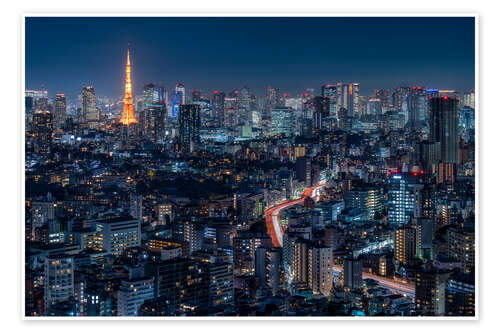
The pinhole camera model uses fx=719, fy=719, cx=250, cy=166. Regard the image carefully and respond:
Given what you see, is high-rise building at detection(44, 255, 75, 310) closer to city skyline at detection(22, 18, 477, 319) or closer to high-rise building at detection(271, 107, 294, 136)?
city skyline at detection(22, 18, 477, 319)

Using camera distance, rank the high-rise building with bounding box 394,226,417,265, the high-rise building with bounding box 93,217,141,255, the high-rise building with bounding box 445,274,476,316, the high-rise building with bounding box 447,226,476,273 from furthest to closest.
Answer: the high-rise building with bounding box 93,217,141,255 < the high-rise building with bounding box 394,226,417,265 < the high-rise building with bounding box 447,226,476,273 < the high-rise building with bounding box 445,274,476,316

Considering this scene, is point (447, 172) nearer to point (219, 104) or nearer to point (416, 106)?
point (416, 106)

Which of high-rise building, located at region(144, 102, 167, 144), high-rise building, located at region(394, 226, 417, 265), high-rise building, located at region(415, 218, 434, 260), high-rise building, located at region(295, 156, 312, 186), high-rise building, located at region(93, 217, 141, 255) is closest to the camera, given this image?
high-rise building, located at region(415, 218, 434, 260)

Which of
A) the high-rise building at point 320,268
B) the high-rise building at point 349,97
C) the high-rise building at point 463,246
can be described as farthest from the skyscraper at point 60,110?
the high-rise building at point 463,246

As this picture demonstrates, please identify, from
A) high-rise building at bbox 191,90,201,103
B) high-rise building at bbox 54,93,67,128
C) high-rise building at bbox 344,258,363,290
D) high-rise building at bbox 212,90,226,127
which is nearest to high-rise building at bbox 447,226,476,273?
high-rise building at bbox 344,258,363,290
